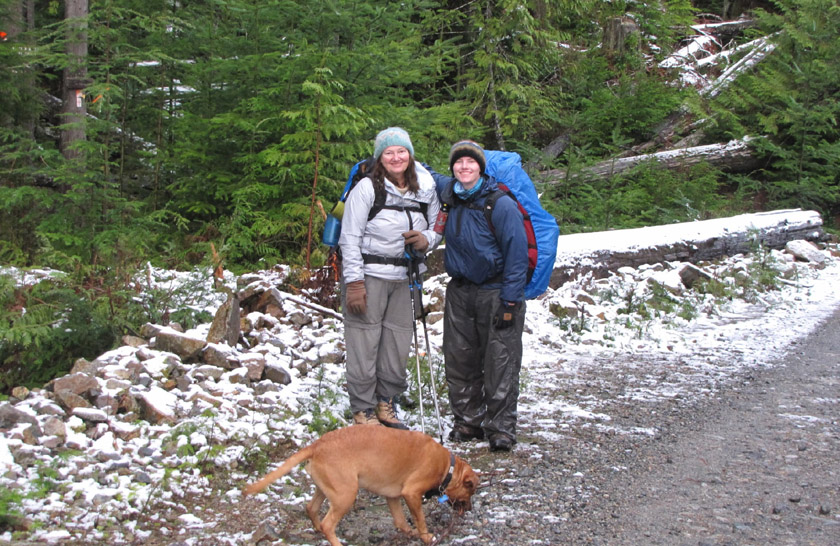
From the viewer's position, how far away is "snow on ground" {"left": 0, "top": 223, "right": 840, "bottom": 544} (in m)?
3.60

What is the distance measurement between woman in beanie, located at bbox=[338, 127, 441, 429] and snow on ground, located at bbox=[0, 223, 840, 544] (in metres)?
0.37

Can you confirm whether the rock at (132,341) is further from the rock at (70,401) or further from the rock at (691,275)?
the rock at (691,275)

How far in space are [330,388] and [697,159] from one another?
1398 centimetres

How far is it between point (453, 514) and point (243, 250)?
20.1 feet

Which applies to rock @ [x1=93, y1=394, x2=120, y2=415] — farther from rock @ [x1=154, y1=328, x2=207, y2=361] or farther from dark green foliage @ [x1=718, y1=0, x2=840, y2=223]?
dark green foliage @ [x1=718, y1=0, x2=840, y2=223]

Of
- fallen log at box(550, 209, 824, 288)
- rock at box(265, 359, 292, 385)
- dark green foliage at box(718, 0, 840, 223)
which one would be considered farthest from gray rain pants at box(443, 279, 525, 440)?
dark green foliage at box(718, 0, 840, 223)

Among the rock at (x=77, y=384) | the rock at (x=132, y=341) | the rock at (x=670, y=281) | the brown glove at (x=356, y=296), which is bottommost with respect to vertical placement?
the rock at (x=77, y=384)

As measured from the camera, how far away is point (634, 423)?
17.5 ft

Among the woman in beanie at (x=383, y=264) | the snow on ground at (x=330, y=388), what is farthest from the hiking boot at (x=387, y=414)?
the snow on ground at (x=330, y=388)

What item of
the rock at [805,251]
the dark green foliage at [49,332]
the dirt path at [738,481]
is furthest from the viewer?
the rock at [805,251]

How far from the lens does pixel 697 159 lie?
1661 cm

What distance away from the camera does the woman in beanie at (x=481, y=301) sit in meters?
4.85

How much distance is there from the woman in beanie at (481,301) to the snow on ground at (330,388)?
0.38 metres

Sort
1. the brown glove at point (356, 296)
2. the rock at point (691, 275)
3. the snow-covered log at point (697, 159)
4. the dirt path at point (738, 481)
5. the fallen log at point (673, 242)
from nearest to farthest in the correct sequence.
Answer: the dirt path at point (738, 481)
the brown glove at point (356, 296)
the fallen log at point (673, 242)
the rock at point (691, 275)
the snow-covered log at point (697, 159)
